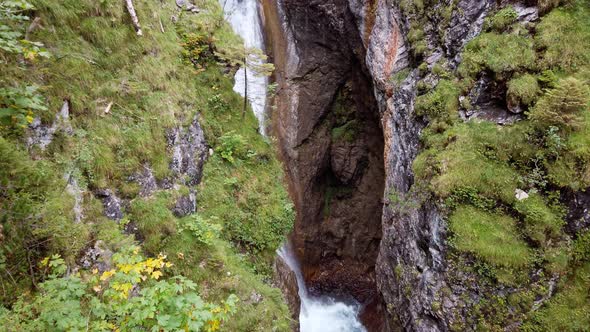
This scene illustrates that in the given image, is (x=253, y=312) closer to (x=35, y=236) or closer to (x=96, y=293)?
(x=96, y=293)

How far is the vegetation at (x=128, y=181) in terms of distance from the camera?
392 cm

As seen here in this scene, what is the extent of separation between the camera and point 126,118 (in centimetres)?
798

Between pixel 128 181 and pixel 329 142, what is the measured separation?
403 inches

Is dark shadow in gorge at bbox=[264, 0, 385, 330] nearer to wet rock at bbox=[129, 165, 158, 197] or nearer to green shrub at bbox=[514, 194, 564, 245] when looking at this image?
wet rock at bbox=[129, 165, 158, 197]

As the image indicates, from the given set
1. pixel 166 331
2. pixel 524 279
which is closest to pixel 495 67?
pixel 524 279

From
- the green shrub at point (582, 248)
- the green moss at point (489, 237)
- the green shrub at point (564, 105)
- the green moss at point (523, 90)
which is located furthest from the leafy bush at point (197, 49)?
the green shrub at point (582, 248)

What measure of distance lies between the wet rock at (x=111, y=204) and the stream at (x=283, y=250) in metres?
7.51

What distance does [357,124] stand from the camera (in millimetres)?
16281

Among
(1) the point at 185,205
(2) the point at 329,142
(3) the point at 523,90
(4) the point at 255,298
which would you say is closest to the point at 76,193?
(1) the point at 185,205

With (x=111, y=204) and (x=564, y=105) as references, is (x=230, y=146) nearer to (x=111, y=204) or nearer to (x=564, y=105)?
(x=111, y=204)

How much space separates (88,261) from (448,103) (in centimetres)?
828

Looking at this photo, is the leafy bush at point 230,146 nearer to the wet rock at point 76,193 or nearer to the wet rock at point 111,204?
the wet rock at point 111,204

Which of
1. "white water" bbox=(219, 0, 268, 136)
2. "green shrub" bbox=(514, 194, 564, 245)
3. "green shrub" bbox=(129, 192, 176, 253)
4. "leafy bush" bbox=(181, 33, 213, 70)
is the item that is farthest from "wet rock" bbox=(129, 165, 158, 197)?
"green shrub" bbox=(514, 194, 564, 245)

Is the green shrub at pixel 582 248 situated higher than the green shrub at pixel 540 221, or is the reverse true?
the green shrub at pixel 540 221
